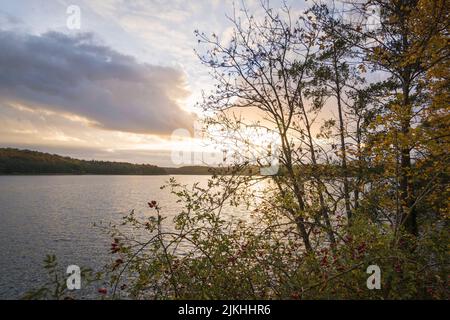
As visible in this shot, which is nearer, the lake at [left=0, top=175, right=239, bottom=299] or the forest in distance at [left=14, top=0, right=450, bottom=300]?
the forest in distance at [left=14, top=0, right=450, bottom=300]

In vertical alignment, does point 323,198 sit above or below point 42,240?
above

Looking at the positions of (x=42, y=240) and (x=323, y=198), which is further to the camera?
(x=42, y=240)

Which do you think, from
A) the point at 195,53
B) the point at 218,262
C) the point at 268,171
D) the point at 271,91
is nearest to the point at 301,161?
the point at 268,171

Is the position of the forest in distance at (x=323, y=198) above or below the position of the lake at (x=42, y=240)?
above

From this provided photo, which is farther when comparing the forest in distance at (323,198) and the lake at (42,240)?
A: the lake at (42,240)

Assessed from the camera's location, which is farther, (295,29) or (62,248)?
(62,248)

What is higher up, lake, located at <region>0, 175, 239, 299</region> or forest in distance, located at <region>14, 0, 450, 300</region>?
forest in distance, located at <region>14, 0, 450, 300</region>
